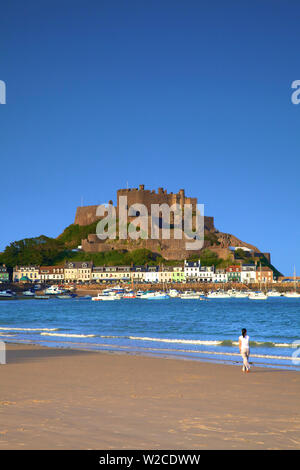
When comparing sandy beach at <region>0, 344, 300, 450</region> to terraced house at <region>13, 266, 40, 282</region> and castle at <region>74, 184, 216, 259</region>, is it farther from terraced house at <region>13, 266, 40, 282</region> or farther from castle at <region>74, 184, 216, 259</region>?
terraced house at <region>13, 266, 40, 282</region>

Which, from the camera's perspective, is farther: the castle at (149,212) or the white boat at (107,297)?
the castle at (149,212)

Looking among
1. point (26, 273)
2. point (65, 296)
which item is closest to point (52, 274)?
point (26, 273)

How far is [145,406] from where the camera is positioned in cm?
923

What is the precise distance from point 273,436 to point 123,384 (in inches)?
190

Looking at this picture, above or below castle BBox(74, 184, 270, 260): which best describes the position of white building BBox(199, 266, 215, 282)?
below

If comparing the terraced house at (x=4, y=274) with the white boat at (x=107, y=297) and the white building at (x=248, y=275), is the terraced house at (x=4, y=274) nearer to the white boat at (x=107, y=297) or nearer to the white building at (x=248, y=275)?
the white boat at (x=107, y=297)

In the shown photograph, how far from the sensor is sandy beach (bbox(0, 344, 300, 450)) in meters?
6.98

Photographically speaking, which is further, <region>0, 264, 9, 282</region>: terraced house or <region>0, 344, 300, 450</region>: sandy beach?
<region>0, 264, 9, 282</region>: terraced house

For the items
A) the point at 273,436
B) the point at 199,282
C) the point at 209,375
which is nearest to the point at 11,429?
the point at 273,436

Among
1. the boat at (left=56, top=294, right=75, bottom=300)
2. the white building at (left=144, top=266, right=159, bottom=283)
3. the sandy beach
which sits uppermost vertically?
the white building at (left=144, top=266, right=159, bottom=283)

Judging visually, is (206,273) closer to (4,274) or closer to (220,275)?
(220,275)

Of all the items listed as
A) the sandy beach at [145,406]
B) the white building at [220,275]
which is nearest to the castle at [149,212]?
the white building at [220,275]

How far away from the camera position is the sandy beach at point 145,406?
22.9ft

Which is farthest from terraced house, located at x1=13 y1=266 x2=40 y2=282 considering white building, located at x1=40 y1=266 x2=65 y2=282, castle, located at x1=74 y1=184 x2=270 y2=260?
castle, located at x1=74 y1=184 x2=270 y2=260
